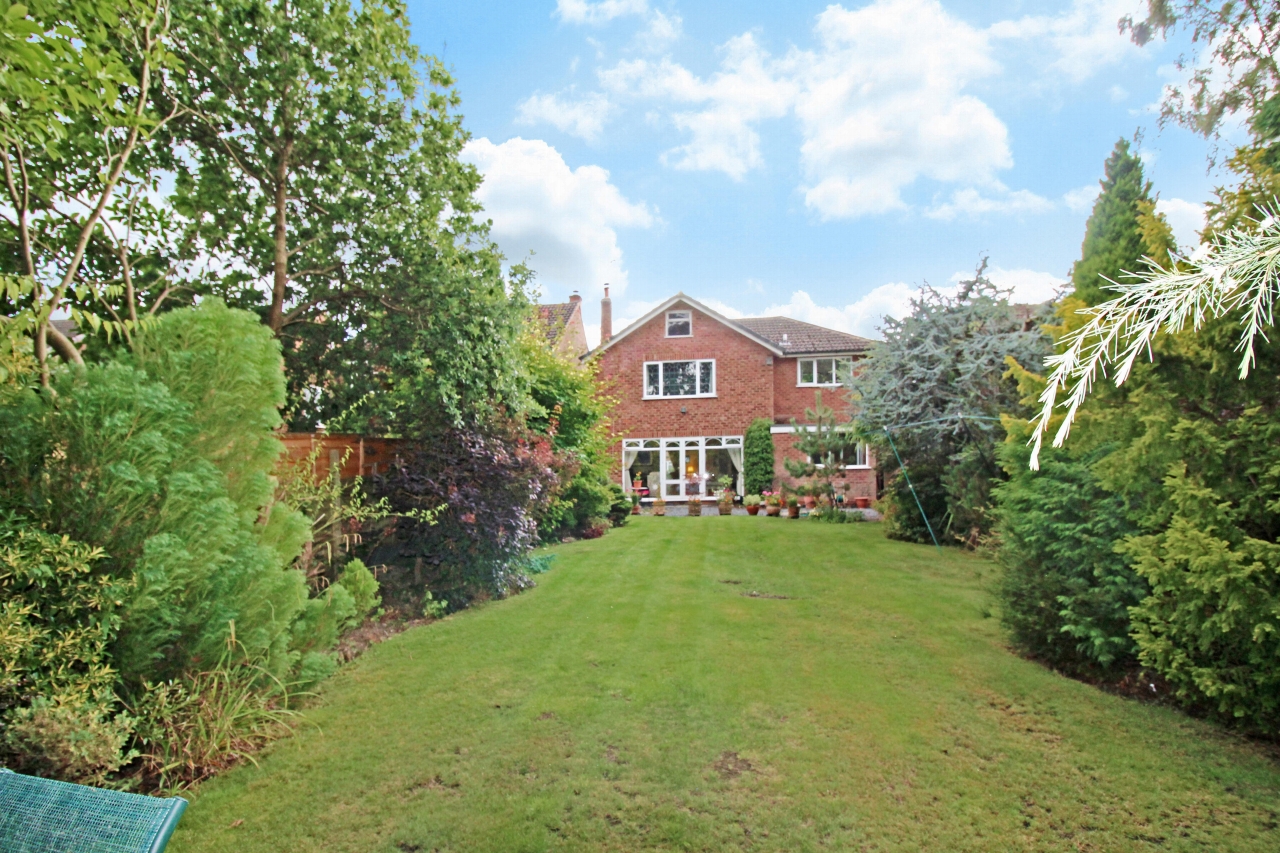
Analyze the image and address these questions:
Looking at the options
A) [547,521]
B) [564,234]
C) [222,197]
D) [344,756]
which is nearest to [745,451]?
[547,521]

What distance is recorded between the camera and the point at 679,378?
24.5 meters

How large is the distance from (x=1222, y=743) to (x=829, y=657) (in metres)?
2.57

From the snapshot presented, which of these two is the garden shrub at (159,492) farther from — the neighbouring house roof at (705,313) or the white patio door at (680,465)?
the white patio door at (680,465)

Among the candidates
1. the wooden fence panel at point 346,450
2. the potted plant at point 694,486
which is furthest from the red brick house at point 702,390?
the wooden fence panel at point 346,450

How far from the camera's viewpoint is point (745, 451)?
22.8 metres

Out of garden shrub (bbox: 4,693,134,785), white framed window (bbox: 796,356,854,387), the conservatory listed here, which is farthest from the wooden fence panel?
white framed window (bbox: 796,356,854,387)

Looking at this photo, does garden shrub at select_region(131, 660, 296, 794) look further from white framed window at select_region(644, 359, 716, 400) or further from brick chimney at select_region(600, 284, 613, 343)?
brick chimney at select_region(600, 284, 613, 343)

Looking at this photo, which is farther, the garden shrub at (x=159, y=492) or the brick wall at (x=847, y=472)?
the brick wall at (x=847, y=472)

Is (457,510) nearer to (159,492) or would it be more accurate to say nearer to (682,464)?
(159,492)

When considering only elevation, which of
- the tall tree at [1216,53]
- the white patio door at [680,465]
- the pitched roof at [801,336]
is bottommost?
the white patio door at [680,465]

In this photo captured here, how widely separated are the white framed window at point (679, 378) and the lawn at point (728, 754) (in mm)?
17904

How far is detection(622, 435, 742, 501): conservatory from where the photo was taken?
23812mm

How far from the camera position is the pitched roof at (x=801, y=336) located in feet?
78.0

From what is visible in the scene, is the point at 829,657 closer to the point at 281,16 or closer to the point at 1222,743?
the point at 1222,743
